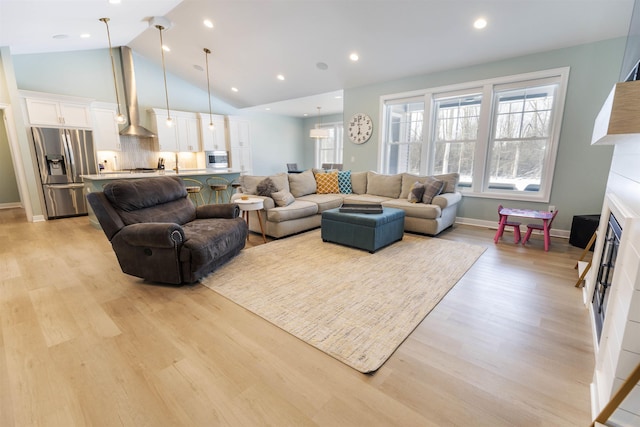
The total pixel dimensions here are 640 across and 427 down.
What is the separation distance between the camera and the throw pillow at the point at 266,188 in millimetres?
4207

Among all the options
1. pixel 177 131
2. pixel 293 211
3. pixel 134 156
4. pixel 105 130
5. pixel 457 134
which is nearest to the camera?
pixel 293 211

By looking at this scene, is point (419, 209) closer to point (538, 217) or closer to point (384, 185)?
point (384, 185)

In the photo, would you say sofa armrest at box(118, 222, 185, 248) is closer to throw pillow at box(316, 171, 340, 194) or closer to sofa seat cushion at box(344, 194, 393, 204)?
sofa seat cushion at box(344, 194, 393, 204)

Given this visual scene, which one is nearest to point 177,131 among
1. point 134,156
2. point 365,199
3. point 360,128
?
point 134,156

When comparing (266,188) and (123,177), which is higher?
(123,177)

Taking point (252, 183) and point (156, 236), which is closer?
point (156, 236)

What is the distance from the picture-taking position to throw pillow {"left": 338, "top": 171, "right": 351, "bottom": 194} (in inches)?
217

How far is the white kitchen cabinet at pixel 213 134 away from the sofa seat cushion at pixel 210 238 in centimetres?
536

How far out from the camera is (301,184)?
16.6ft

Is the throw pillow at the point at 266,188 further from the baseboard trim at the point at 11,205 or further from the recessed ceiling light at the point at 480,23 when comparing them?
the baseboard trim at the point at 11,205

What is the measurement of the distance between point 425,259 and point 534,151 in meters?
2.82

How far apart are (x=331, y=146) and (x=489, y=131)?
21.7 ft

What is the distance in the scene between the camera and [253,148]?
9.77 meters

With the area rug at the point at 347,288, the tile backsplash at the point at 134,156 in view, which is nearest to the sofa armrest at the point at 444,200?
the area rug at the point at 347,288
